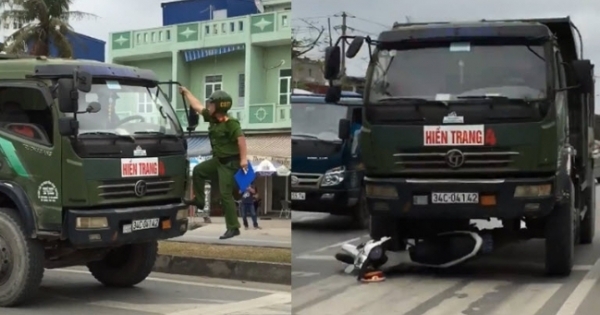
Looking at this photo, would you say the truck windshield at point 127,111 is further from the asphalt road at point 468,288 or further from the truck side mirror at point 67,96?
the asphalt road at point 468,288

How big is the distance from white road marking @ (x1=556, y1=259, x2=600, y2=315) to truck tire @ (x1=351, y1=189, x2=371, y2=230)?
53.4 inches

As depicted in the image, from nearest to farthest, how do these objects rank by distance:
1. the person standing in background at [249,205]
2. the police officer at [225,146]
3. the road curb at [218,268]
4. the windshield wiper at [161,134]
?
the police officer at [225,146], the person standing in background at [249,205], the windshield wiper at [161,134], the road curb at [218,268]

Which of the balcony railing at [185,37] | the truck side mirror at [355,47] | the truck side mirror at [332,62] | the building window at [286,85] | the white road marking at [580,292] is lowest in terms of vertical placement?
the white road marking at [580,292]

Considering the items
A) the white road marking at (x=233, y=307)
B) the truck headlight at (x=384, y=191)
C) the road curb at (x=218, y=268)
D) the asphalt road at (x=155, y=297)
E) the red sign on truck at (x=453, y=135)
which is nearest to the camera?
the truck headlight at (x=384, y=191)

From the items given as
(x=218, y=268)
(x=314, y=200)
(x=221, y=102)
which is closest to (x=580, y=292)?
(x=221, y=102)

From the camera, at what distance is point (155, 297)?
21.8 feet

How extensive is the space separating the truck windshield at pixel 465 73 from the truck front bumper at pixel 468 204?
595 mm

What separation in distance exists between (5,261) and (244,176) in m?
2.49

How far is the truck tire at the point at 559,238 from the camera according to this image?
6.08 meters

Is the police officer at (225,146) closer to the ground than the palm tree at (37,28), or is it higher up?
closer to the ground

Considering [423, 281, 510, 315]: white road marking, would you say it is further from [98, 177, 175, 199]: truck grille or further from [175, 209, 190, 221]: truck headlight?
[98, 177, 175, 199]: truck grille

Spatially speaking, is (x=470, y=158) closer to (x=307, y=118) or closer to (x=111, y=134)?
(x=111, y=134)

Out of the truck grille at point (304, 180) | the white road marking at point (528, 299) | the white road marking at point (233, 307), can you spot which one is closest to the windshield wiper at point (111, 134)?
the white road marking at point (233, 307)

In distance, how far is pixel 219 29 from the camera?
25.1 ft
